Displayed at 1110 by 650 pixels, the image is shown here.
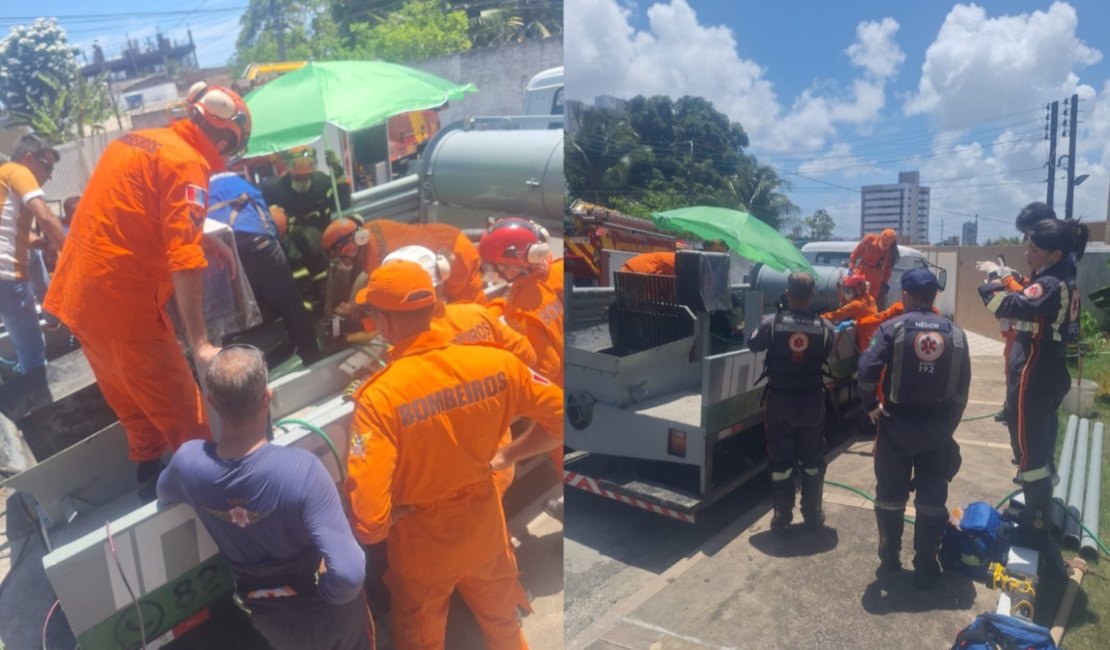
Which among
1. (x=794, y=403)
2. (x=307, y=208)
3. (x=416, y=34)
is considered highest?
(x=416, y=34)

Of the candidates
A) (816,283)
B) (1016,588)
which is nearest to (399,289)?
(816,283)

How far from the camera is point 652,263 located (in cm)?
215

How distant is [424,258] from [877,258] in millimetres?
1344

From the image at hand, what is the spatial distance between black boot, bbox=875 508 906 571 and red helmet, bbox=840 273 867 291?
770mm

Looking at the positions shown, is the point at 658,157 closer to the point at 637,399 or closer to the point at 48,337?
the point at 637,399

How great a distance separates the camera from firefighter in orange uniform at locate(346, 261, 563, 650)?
5.26 ft

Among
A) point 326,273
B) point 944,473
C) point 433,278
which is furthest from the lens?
point 944,473

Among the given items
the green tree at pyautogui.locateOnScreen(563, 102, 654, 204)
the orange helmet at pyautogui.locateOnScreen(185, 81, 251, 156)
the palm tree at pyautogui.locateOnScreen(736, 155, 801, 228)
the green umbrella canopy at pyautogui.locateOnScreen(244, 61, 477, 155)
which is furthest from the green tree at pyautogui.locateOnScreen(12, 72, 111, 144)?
the palm tree at pyautogui.locateOnScreen(736, 155, 801, 228)

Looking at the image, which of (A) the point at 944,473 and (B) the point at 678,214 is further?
(A) the point at 944,473

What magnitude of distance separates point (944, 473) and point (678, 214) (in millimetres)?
1407

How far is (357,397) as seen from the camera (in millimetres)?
1618

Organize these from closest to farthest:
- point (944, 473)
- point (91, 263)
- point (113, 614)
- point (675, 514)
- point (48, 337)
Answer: point (113, 614) → point (91, 263) → point (48, 337) → point (944, 473) → point (675, 514)

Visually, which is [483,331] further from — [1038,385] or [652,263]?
[1038,385]

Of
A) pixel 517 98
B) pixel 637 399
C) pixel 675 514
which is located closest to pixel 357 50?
pixel 517 98
